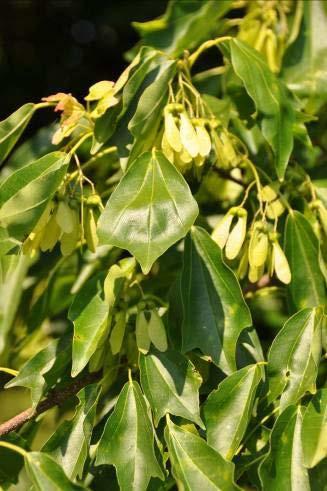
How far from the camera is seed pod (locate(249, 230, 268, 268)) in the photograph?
4.60ft

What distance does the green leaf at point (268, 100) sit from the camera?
1.52 m

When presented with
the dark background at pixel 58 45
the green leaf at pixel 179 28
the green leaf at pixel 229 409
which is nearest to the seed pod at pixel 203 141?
the green leaf at pixel 229 409

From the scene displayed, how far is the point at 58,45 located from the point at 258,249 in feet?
7.58

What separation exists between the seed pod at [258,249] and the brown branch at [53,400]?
34 centimetres

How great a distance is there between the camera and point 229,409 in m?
1.33

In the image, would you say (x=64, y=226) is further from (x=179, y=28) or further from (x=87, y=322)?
(x=179, y=28)

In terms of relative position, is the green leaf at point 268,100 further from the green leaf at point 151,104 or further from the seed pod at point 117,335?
the seed pod at point 117,335

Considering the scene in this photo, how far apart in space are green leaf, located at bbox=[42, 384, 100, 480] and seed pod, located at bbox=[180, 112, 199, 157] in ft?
1.37

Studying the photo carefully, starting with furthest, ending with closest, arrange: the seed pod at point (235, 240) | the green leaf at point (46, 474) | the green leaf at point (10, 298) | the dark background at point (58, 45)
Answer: the dark background at point (58, 45) → the green leaf at point (10, 298) → the seed pod at point (235, 240) → the green leaf at point (46, 474)

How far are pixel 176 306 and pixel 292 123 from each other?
0.41 metres

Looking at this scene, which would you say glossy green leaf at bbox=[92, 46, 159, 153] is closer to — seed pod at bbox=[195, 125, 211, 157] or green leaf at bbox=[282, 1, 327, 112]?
seed pod at bbox=[195, 125, 211, 157]

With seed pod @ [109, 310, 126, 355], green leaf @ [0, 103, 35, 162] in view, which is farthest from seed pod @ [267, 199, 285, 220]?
green leaf @ [0, 103, 35, 162]

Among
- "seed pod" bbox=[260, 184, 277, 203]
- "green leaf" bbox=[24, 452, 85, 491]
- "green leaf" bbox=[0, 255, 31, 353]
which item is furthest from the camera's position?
"green leaf" bbox=[0, 255, 31, 353]

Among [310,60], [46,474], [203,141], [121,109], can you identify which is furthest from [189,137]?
[310,60]
